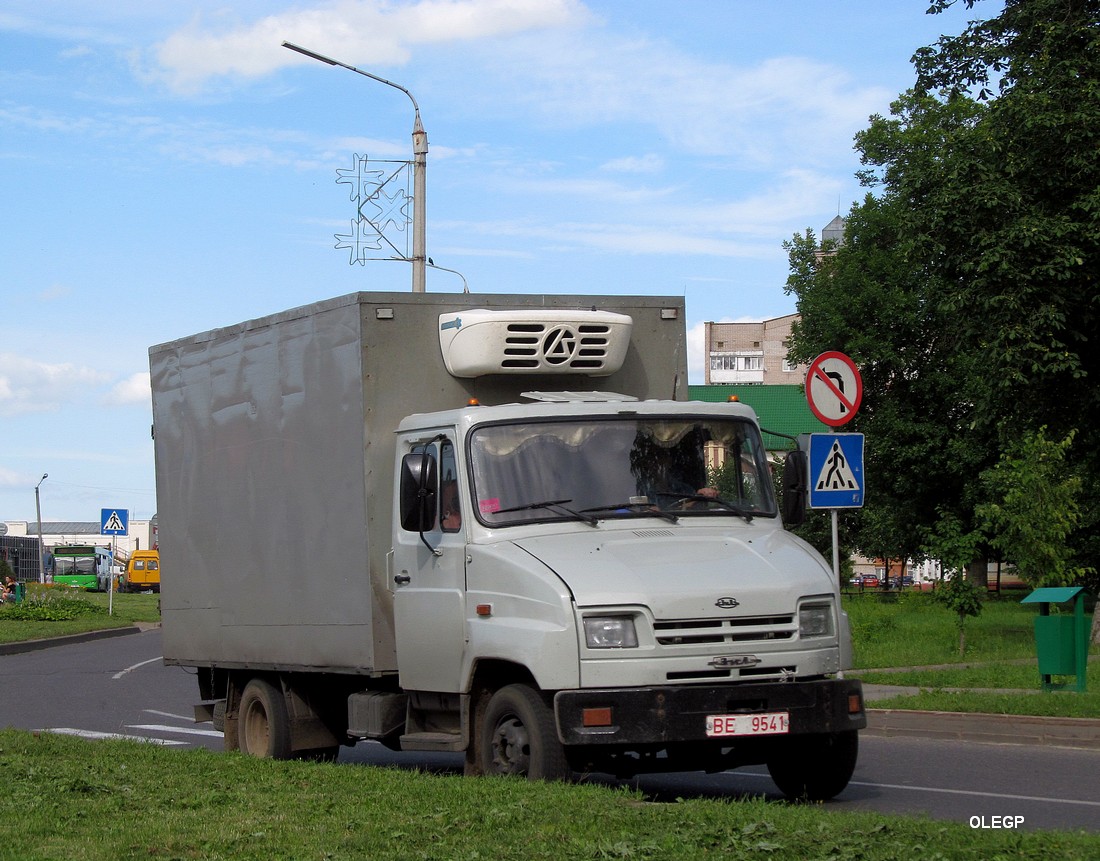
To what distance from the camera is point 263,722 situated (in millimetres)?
12469

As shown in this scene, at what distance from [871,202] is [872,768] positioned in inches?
1671

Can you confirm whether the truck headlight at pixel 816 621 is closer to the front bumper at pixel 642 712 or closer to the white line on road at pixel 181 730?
the front bumper at pixel 642 712

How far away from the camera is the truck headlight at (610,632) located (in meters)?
8.57

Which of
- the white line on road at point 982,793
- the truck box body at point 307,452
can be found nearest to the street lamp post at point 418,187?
the truck box body at point 307,452

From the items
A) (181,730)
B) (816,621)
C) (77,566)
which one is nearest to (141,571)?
(77,566)

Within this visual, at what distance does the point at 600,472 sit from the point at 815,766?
2.23 m

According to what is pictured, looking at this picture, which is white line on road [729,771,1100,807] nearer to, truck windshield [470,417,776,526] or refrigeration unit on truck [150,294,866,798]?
refrigeration unit on truck [150,294,866,798]

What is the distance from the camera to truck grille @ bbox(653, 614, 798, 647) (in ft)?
28.2

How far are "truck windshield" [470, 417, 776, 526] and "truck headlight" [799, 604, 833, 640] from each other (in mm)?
969

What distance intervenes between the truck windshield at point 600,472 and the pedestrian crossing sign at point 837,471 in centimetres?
422

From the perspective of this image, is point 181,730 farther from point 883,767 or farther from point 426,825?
point 426,825

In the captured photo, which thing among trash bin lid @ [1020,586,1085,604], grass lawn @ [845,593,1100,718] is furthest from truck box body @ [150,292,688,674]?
trash bin lid @ [1020,586,1085,604]

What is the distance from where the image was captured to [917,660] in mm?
22984

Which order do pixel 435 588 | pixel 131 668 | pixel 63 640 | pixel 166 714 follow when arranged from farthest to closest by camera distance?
pixel 63 640 < pixel 131 668 < pixel 166 714 < pixel 435 588
